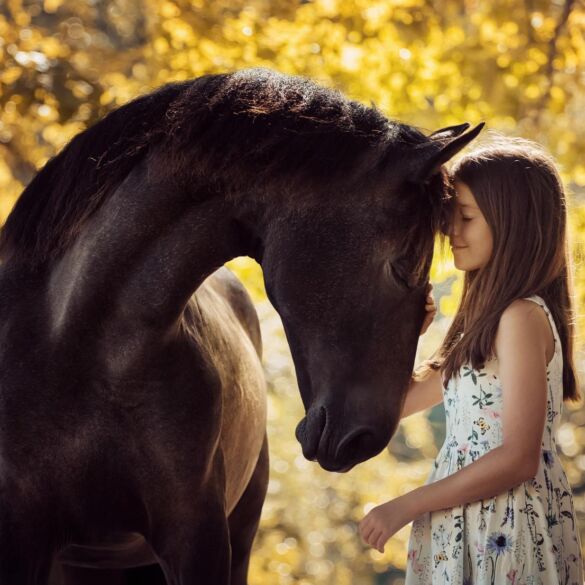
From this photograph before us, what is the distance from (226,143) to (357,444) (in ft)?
2.20

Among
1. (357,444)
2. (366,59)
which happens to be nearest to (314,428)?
(357,444)

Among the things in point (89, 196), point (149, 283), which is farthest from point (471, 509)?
point (89, 196)

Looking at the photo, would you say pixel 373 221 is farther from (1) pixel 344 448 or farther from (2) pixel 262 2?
(2) pixel 262 2

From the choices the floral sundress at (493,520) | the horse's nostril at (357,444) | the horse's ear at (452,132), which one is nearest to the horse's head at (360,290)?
the horse's nostril at (357,444)

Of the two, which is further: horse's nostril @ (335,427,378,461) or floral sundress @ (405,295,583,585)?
floral sundress @ (405,295,583,585)

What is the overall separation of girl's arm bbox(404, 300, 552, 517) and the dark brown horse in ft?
0.88

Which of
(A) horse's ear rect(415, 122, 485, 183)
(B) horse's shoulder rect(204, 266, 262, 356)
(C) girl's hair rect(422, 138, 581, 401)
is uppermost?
(A) horse's ear rect(415, 122, 485, 183)

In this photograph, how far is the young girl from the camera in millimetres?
1997

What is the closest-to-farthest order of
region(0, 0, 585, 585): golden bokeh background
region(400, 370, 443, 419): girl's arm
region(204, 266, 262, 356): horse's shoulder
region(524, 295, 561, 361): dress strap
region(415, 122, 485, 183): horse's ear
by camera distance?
region(415, 122, 485, 183): horse's ear < region(524, 295, 561, 361): dress strap < region(400, 370, 443, 419): girl's arm < region(204, 266, 262, 356): horse's shoulder < region(0, 0, 585, 585): golden bokeh background

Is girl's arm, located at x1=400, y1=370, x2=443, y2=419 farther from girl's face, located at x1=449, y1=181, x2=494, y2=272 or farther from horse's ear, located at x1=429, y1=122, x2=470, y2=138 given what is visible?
horse's ear, located at x1=429, y1=122, x2=470, y2=138

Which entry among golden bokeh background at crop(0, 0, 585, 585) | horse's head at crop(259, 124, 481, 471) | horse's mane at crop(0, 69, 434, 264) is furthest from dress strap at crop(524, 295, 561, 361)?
golden bokeh background at crop(0, 0, 585, 585)

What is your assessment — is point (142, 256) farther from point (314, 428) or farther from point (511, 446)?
point (511, 446)

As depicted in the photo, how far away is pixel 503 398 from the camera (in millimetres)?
2031

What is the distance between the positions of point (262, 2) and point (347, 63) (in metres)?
0.57
